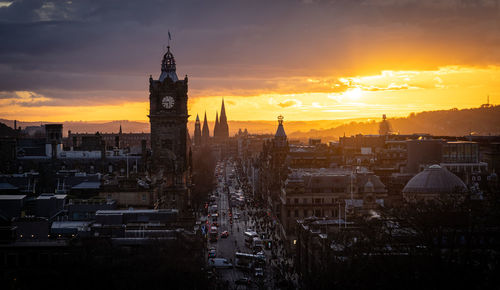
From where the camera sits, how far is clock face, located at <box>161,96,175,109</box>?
390ft

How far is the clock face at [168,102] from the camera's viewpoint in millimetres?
119000

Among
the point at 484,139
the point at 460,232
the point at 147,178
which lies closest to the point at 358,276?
the point at 460,232

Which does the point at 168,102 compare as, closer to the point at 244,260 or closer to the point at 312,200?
A: the point at 312,200

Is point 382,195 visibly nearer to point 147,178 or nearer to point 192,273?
point 147,178

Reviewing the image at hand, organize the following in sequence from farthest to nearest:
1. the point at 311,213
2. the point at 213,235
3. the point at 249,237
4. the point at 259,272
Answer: the point at 213,235 → the point at 249,237 → the point at 311,213 → the point at 259,272

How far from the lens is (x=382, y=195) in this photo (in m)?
113

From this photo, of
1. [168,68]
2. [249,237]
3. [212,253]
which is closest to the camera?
[212,253]

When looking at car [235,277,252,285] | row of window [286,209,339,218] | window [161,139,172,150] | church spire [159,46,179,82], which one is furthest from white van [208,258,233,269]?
church spire [159,46,179,82]

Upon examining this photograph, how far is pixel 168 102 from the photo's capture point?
391 feet

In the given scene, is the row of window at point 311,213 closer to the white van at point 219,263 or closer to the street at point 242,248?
the street at point 242,248

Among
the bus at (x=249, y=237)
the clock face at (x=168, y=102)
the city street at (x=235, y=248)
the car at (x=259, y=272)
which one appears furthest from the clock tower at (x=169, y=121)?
the car at (x=259, y=272)

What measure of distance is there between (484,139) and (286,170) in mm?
76107

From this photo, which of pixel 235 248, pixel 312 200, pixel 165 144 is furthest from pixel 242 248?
pixel 165 144

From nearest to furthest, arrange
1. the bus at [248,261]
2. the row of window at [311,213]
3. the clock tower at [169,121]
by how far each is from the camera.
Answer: the bus at [248,261] < the row of window at [311,213] < the clock tower at [169,121]
